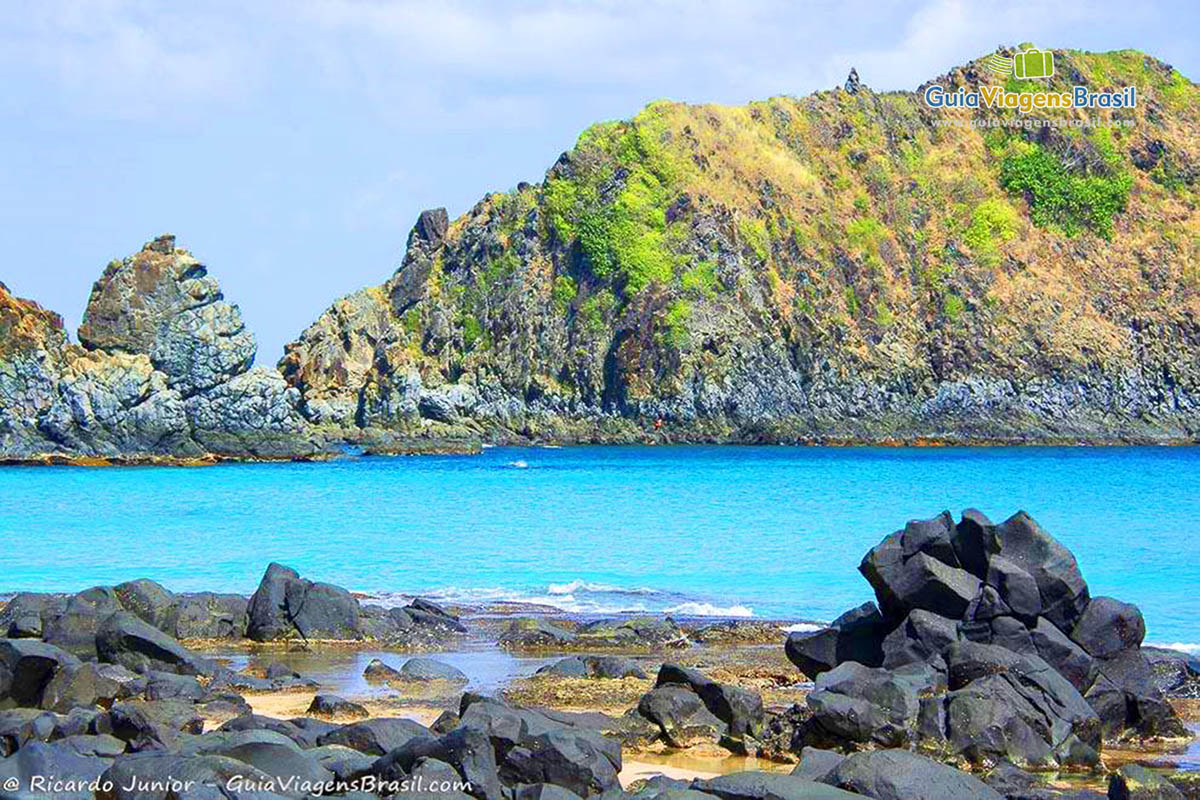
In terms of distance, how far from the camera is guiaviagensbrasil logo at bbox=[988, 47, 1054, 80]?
130250 millimetres

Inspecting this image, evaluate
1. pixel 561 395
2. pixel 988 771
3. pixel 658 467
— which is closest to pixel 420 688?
pixel 988 771

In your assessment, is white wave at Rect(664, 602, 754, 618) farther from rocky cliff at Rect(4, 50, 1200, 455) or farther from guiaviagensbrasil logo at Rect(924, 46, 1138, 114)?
guiaviagensbrasil logo at Rect(924, 46, 1138, 114)

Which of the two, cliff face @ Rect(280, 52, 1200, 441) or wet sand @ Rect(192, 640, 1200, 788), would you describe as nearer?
wet sand @ Rect(192, 640, 1200, 788)

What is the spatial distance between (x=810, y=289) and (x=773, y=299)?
4.72 m

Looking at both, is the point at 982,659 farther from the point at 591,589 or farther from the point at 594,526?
the point at 594,526

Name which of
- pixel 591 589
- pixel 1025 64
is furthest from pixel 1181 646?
pixel 1025 64

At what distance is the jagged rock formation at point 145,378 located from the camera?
268 feet

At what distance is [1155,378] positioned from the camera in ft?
340

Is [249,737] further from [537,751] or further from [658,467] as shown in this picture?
[658,467]

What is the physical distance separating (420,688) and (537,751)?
5997 millimetres

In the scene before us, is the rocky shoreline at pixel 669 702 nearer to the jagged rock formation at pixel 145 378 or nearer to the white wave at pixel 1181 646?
the white wave at pixel 1181 646

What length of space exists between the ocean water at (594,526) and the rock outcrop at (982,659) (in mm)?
6610

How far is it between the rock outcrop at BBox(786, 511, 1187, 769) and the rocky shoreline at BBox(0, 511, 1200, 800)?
22mm

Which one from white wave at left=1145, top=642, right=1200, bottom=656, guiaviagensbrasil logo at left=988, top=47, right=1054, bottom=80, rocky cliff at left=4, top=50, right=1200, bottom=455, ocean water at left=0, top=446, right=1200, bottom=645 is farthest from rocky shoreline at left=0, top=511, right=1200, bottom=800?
guiaviagensbrasil logo at left=988, top=47, right=1054, bottom=80
